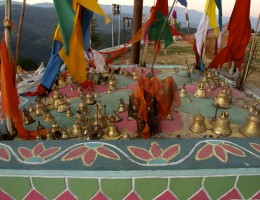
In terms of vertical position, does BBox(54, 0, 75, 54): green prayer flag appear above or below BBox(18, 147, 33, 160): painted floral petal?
above

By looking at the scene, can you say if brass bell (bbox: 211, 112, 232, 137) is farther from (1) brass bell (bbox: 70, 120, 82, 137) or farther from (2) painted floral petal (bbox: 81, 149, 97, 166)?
(1) brass bell (bbox: 70, 120, 82, 137)

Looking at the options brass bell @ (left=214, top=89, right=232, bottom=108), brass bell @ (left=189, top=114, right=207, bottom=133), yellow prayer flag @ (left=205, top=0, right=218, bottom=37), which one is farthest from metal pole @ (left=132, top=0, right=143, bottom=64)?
brass bell @ (left=189, top=114, right=207, bottom=133)

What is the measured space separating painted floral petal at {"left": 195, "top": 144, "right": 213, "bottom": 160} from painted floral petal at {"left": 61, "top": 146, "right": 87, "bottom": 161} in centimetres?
144

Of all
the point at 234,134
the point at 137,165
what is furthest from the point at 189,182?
the point at 234,134

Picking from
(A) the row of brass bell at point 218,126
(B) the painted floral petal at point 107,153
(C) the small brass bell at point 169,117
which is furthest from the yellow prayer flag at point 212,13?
(B) the painted floral petal at point 107,153

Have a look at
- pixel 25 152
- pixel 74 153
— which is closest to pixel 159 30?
pixel 74 153

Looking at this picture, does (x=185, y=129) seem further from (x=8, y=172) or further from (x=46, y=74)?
(x=46, y=74)

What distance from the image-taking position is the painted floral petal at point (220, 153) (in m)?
2.97

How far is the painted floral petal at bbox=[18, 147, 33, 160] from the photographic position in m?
3.01

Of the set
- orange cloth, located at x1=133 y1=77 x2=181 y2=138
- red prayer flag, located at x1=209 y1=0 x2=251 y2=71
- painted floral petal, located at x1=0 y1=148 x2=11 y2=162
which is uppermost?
red prayer flag, located at x1=209 y1=0 x2=251 y2=71

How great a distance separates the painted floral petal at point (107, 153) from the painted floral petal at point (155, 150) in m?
0.45

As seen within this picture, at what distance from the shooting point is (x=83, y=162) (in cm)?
288

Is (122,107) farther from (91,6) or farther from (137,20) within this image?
(137,20)

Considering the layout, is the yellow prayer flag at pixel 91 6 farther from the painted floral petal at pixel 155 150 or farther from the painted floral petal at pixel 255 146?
the painted floral petal at pixel 255 146
